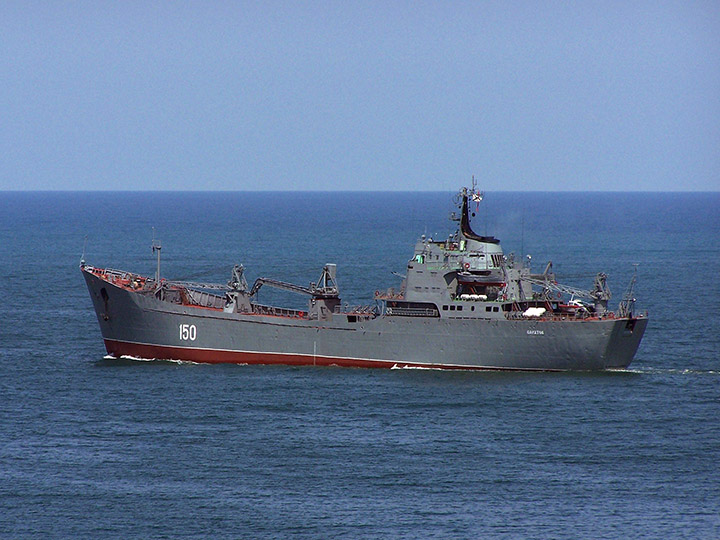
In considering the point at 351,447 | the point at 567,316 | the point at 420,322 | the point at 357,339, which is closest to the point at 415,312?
the point at 420,322

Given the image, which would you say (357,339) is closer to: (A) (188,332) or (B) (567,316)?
(A) (188,332)

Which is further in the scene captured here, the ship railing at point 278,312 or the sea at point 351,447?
the ship railing at point 278,312

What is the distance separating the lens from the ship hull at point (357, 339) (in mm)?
A: 64312

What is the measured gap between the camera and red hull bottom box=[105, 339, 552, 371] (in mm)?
66688

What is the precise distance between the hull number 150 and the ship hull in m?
0.06

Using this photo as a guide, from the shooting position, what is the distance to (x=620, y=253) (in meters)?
140

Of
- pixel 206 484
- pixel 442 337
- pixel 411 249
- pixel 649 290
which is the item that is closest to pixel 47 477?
pixel 206 484

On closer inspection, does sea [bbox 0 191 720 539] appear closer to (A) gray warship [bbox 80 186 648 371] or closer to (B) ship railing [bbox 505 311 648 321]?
(A) gray warship [bbox 80 186 648 371]

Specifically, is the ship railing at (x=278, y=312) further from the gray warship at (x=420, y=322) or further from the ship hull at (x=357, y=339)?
the ship hull at (x=357, y=339)

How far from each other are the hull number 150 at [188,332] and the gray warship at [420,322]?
6 cm

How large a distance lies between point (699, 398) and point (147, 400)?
27.7 meters

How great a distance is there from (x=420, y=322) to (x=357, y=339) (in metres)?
3.77

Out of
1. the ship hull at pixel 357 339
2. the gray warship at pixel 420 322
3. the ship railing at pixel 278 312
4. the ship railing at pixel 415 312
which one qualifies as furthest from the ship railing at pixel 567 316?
the ship railing at pixel 278 312

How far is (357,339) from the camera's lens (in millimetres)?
66562
